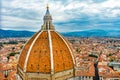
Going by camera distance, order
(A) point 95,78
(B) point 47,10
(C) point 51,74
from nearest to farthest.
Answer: (C) point 51,74 < (B) point 47,10 < (A) point 95,78

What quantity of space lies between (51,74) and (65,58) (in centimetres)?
272

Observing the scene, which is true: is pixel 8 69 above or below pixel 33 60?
below

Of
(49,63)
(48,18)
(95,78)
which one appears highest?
(48,18)

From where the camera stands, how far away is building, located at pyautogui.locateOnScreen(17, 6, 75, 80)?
26.3m

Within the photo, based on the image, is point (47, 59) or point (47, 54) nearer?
point (47, 59)

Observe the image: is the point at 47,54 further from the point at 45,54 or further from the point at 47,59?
the point at 47,59

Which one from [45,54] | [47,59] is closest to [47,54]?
[45,54]

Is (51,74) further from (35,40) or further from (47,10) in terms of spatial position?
(47,10)

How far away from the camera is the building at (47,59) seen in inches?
1037

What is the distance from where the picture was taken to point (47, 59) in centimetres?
2633

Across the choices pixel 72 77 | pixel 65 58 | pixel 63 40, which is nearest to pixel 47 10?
pixel 63 40

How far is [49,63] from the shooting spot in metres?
26.2

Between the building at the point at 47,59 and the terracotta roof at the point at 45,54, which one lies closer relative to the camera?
the building at the point at 47,59

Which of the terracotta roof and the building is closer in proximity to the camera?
the building
